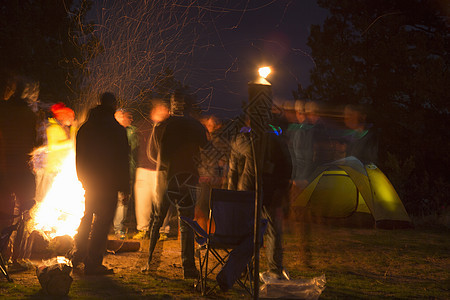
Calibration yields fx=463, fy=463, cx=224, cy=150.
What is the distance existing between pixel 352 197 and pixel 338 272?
499 cm

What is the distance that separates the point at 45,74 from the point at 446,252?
15.4m

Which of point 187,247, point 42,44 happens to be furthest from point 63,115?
point 42,44

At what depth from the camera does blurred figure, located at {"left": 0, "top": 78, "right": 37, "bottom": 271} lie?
5258 millimetres

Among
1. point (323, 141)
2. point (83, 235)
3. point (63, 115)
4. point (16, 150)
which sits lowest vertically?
A: point (83, 235)

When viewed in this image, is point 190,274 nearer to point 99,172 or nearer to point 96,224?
point 96,224

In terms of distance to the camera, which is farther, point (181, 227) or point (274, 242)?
point (181, 227)

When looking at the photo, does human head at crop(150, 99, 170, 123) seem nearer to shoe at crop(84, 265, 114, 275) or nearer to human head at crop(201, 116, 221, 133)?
human head at crop(201, 116, 221, 133)

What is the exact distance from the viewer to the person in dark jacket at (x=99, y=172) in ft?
17.8

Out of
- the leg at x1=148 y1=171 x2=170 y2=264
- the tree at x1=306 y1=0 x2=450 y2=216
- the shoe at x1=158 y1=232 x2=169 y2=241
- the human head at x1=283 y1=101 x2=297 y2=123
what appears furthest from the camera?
the tree at x1=306 y1=0 x2=450 y2=216

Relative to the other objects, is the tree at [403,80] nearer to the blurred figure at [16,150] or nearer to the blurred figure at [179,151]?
the blurred figure at [179,151]

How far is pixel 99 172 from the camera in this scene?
5430 millimetres

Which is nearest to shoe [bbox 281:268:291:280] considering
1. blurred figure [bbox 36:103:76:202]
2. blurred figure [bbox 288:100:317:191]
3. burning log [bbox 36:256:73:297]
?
burning log [bbox 36:256:73:297]

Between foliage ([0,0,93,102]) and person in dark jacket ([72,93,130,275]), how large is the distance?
41.7ft

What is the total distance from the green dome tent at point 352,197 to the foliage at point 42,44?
10572mm
